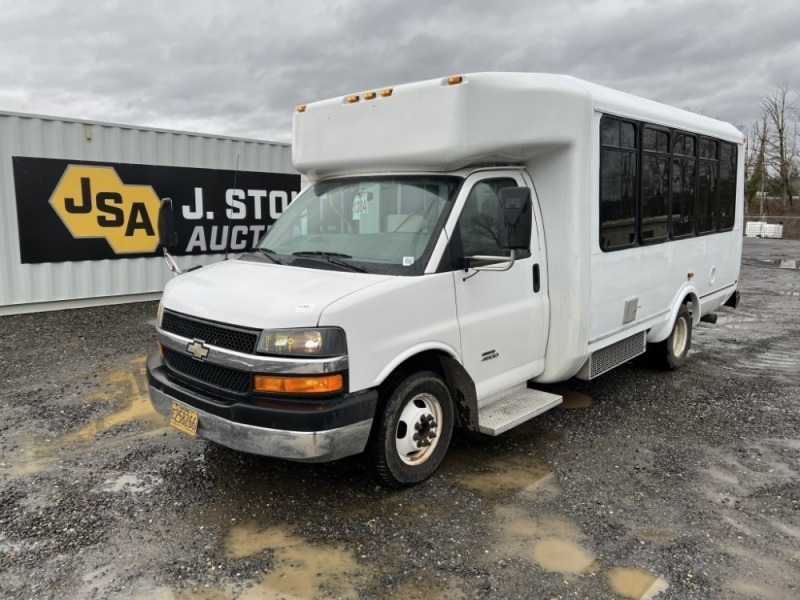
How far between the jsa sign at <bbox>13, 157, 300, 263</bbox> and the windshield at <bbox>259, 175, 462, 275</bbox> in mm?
4309

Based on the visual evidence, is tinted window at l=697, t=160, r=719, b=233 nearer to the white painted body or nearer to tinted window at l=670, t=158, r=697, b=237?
tinted window at l=670, t=158, r=697, b=237

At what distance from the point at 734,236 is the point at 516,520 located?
6.00 meters

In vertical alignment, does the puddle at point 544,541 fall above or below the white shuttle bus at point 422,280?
below

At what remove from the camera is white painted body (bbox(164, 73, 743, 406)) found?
366cm

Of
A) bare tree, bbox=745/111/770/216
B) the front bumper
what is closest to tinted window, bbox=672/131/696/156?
the front bumper

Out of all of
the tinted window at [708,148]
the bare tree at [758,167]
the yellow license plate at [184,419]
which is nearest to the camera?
the yellow license plate at [184,419]

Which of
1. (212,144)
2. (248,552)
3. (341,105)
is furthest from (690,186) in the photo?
(212,144)

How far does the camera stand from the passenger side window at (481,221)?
167 inches

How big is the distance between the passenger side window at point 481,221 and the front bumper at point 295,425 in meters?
1.29

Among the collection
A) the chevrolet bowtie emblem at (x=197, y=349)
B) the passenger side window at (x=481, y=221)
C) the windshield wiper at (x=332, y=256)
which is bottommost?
the chevrolet bowtie emblem at (x=197, y=349)

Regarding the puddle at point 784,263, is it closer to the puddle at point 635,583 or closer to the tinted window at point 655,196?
the tinted window at point 655,196

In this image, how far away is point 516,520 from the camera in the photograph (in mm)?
3793

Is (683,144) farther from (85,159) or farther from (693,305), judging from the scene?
(85,159)

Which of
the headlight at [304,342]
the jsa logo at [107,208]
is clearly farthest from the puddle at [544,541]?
the jsa logo at [107,208]
